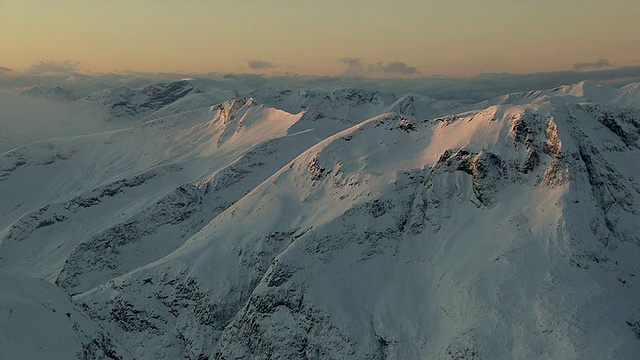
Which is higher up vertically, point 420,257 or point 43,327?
point 43,327

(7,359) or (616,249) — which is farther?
(616,249)

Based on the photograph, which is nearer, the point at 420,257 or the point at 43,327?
the point at 43,327

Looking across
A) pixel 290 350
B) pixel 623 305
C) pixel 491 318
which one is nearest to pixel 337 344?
pixel 290 350

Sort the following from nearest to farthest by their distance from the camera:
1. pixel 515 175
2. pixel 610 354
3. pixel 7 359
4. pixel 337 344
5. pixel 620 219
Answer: pixel 7 359 → pixel 610 354 → pixel 337 344 → pixel 620 219 → pixel 515 175

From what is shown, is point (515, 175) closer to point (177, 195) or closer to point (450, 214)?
point (450, 214)

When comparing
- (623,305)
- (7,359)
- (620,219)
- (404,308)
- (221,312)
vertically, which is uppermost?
(7,359)

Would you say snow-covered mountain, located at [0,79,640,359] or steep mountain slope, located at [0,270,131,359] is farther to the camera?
snow-covered mountain, located at [0,79,640,359]

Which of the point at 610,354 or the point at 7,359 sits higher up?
the point at 7,359

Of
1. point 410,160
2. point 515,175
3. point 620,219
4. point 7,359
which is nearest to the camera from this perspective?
point 7,359

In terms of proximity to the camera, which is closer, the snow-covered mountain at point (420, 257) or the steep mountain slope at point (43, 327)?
the steep mountain slope at point (43, 327)

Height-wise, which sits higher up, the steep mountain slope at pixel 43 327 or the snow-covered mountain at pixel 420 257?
the steep mountain slope at pixel 43 327

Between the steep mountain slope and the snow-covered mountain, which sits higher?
the steep mountain slope
